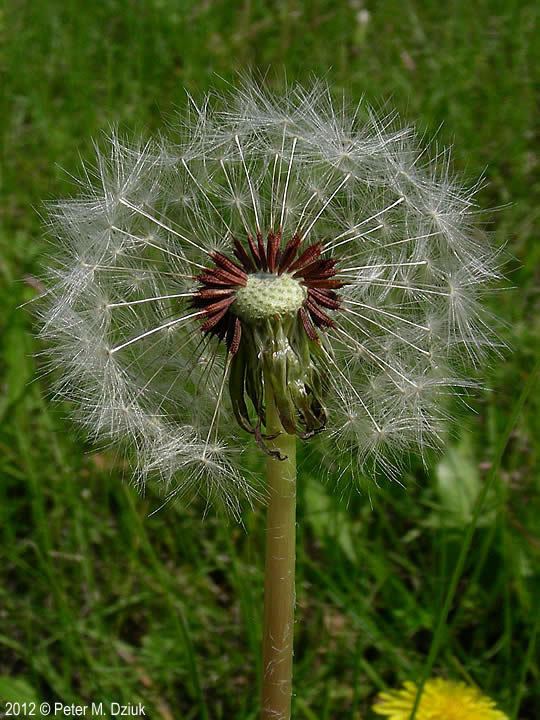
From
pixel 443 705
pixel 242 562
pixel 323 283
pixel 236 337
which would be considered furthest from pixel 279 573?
pixel 242 562

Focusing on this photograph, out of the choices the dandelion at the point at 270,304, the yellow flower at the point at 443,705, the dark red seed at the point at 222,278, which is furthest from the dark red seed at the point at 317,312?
the yellow flower at the point at 443,705

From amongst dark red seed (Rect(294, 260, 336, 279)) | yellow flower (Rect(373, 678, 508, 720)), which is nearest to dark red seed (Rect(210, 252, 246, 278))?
dark red seed (Rect(294, 260, 336, 279))

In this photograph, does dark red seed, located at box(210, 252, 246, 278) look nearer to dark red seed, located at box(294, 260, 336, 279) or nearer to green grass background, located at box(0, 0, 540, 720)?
dark red seed, located at box(294, 260, 336, 279)

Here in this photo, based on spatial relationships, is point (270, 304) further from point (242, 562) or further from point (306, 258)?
point (242, 562)

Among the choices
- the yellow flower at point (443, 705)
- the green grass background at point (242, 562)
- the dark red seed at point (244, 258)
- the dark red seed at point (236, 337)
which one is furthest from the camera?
the green grass background at point (242, 562)

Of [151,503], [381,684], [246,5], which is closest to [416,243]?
[381,684]

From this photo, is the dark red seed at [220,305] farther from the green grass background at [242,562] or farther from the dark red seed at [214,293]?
the green grass background at [242,562]
